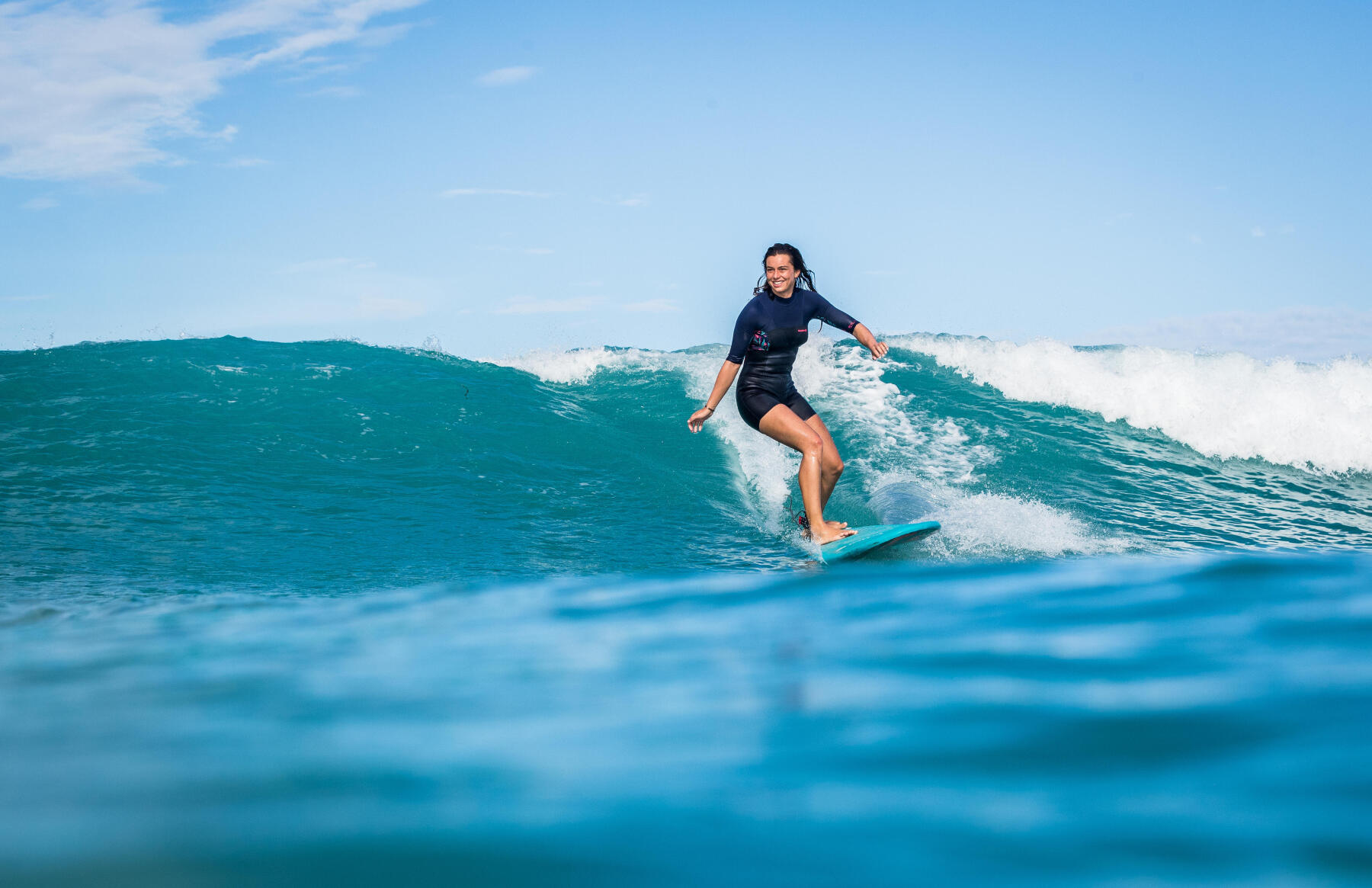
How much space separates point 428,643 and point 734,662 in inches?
51.2

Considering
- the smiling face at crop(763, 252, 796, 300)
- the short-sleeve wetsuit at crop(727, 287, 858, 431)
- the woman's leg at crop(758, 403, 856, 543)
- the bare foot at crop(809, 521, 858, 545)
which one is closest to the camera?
the bare foot at crop(809, 521, 858, 545)

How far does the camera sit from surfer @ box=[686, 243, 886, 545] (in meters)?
6.24

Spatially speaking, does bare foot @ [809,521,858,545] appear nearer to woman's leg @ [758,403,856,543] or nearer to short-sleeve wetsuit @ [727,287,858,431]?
woman's leg @ [758,403,856,543]

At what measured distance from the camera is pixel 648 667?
3.18 m

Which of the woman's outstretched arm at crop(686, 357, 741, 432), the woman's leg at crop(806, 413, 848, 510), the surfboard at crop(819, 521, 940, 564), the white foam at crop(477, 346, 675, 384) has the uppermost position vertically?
the white foam at crop(477, 346, 675, 384)

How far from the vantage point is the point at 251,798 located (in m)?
2.11

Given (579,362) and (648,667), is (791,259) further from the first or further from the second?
(579,362)

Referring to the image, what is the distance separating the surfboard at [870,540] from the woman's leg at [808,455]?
0.44 feet

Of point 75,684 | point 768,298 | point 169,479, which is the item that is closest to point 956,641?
point 75,684

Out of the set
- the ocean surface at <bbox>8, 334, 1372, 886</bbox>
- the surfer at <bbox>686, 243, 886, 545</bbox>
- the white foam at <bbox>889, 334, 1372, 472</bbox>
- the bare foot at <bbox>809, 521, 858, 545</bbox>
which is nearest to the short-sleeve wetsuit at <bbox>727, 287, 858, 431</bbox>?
the surfer at <bbox>686, 243, 886, 545</bbox>

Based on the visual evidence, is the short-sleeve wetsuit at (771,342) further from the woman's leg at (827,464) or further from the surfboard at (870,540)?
the surfboard at (870,540)

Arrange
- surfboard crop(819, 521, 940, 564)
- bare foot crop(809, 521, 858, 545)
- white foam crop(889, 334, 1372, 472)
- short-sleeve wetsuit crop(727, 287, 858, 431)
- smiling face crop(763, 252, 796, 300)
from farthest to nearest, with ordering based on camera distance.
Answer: white foam crop(889, 334, 1372, 472) < short-sleeve wetsuit crop(727, 287, 858, 431) < smiling face crop(763, 252, 796, 300) < bare foot crop(809, 521, 858, 545) < surfboard crop(819, 521, 940, 564)

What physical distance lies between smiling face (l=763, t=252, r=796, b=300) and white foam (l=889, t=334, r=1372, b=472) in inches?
270

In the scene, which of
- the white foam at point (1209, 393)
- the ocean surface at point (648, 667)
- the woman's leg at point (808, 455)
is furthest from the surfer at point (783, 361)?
the white foam at point (1209, 393)
